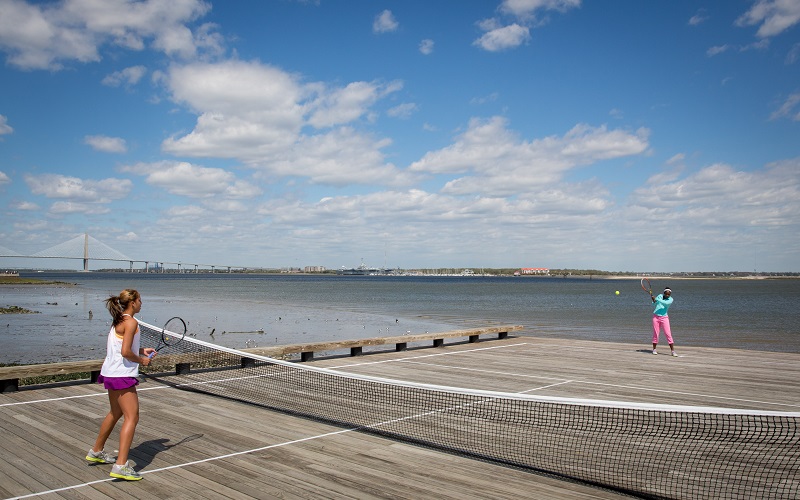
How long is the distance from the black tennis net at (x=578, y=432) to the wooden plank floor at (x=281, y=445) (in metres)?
0.52

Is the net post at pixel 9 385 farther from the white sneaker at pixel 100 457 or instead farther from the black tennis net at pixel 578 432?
the white sneaker at pixel 100 457

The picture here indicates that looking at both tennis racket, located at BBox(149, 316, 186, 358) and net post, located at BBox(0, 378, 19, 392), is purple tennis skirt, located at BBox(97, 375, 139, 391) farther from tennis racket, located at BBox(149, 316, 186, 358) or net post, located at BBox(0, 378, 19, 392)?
net post, located at BBox(0, 378, 19, 392)

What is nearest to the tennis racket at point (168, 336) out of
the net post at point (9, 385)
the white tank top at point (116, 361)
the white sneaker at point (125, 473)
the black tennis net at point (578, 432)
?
the white tank top at point (116, 361)

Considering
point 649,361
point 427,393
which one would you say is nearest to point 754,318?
point 649,361

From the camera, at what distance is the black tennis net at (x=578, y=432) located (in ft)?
21.5

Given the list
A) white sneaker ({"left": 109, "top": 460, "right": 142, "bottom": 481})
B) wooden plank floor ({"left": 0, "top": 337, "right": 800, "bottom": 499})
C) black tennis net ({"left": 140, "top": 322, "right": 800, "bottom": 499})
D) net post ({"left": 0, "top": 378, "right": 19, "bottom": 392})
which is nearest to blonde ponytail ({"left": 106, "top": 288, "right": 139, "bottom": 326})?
white sneaker ({"left": 109, "top": 460, "right": 142, "bottom": 481})

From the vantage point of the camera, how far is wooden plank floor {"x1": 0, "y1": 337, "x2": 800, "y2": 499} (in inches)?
240

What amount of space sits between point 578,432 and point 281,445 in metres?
4.11

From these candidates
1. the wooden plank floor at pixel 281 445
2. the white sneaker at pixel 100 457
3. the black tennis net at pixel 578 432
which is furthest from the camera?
the white sneaker at pixel 100 457

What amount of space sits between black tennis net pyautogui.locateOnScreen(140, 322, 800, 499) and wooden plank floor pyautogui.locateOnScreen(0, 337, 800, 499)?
516 mm

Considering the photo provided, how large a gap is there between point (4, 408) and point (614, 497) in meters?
9.03

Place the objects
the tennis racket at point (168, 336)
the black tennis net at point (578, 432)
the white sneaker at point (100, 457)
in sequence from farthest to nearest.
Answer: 1. the tennis racket at point (168, 336)
2. the white sneaker at point (100, 457)
3. the black tennis net at point (578, 432)

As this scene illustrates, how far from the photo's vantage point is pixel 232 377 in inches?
496

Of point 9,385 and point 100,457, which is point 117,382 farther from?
point 9,385
